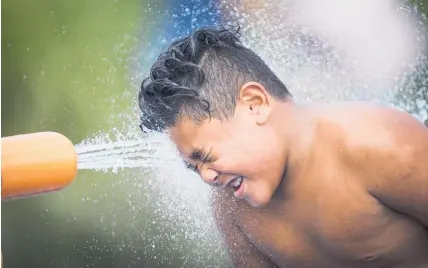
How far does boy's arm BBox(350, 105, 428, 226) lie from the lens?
4.17 ft

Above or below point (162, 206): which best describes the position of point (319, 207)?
above

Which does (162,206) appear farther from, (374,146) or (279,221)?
(374,146)

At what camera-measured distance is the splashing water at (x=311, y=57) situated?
136 cm

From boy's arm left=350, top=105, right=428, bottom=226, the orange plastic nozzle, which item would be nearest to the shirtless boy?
boy's arm left=350, top=105, right=428, bottom=226

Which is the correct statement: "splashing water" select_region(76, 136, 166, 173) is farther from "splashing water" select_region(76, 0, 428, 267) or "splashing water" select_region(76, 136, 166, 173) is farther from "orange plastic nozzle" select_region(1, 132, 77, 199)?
"orange plastic nozzle" select_region(1, 132, 77, 199)

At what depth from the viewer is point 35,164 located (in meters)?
1.23

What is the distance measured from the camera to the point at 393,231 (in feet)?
4.37

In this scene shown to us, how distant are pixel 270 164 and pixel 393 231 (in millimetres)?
278

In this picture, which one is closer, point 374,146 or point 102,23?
point 374,146

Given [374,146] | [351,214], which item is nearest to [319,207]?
[351,214]

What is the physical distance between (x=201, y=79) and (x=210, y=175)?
0.63 feet

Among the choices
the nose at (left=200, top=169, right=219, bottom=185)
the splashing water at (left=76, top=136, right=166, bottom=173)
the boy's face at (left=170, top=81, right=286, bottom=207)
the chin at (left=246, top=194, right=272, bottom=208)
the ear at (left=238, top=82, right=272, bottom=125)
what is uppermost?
the ear at (left=238, top=82, right=272, bottom=125)

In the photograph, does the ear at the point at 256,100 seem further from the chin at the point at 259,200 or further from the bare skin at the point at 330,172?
the chin at the point at 259,200


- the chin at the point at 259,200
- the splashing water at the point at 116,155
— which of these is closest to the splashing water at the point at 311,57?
the splashing water at the point at 116,155
